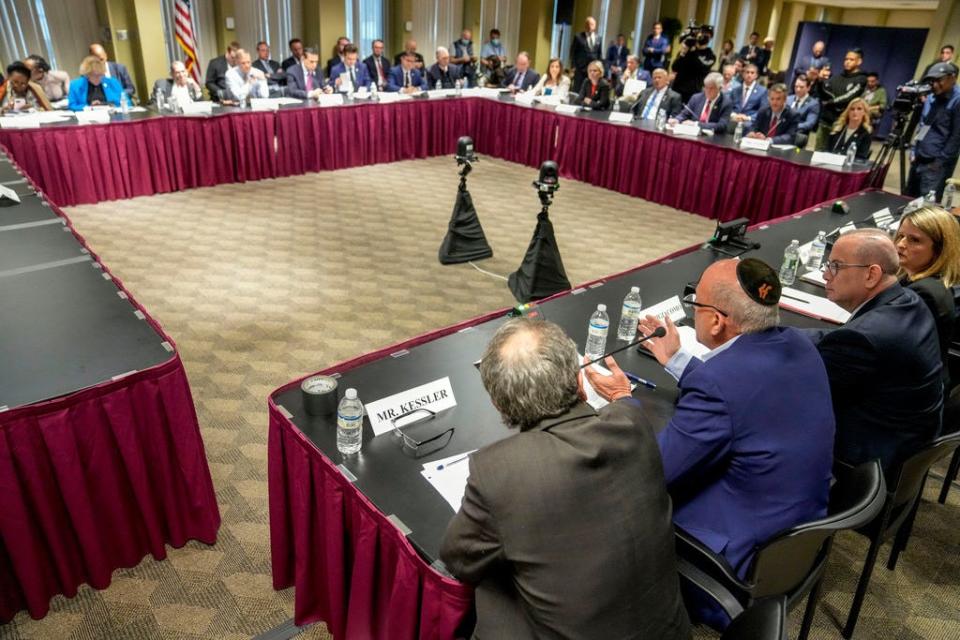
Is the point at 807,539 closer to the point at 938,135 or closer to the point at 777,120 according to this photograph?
the point at 938,135

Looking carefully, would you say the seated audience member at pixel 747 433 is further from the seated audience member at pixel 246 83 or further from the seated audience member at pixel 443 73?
the seated audience member at pixel 443 73

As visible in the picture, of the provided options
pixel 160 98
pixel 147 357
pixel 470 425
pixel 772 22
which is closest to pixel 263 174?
pixel 160 98

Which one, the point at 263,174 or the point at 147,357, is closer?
the point at 147,357

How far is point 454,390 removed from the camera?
6.86 feet

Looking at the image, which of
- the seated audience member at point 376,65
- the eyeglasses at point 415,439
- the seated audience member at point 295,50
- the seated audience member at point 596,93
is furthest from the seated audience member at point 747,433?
the seated audience member at point 376,65

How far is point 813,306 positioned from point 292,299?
3.16 meters

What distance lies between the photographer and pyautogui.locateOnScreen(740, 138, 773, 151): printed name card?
609 centimetres

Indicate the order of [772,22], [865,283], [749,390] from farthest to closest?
[772,22] → [865,283] → [749,390]

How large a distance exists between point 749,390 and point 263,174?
6494 mm

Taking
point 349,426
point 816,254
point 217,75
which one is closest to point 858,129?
point 816,254

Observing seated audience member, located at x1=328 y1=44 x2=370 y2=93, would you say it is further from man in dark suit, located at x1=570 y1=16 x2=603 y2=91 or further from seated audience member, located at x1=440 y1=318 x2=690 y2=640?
seated audience member, located at x1=440 y1=318 x2=690 y2=640

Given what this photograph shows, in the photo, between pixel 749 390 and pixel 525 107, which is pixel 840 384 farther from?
pixel 525 107

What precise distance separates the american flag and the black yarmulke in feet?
29.4

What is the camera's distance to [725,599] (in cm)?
155
